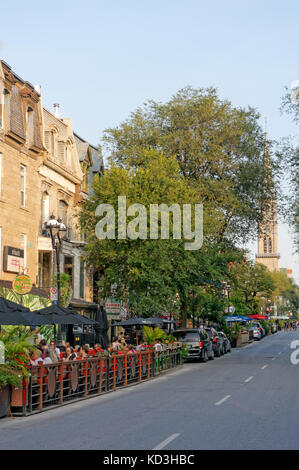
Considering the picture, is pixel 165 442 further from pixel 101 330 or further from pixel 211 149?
pixel 211 149

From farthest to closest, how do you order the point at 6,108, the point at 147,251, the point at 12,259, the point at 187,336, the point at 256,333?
the point at 256,333 < the point at 187,336 < the point at 147,251 < the point at 6,108 < the point at 12,259

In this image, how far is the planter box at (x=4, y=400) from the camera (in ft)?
46.3

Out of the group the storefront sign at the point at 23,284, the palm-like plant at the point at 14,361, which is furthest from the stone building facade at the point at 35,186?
the palm-like plant at the point at 14,361

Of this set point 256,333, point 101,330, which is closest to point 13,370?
point 101,330

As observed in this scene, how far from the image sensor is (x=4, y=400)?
46.8ft

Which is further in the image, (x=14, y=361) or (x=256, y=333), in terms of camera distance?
(x=256, y=333)

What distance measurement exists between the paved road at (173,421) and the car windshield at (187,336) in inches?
540

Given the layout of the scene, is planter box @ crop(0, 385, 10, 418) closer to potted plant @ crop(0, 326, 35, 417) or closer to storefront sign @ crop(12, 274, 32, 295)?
potted plant @ crop(0, 326, 35, 417)

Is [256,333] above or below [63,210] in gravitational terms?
below

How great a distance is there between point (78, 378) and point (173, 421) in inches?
209

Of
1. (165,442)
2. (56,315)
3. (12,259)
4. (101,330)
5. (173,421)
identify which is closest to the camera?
(165,442)

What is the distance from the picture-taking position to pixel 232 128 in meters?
43.5

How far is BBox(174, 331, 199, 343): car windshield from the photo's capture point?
35.5m

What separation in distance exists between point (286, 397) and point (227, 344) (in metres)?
29.2
